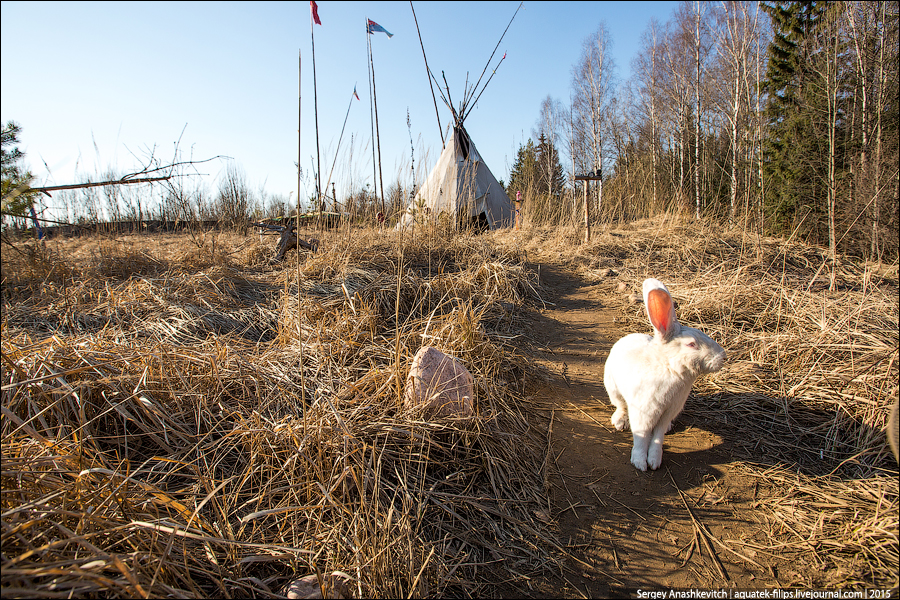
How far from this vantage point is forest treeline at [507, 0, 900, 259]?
527cm

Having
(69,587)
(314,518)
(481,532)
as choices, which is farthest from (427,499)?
(69,587)

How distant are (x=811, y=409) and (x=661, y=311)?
960 mm

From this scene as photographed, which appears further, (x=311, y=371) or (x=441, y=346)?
(x=441, y=346)

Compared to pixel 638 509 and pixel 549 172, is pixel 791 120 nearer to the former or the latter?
pixel 549 172

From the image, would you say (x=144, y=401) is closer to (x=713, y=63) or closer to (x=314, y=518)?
(x=314, y=518)

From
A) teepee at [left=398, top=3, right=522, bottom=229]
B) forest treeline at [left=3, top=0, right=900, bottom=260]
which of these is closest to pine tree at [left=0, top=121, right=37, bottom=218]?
forest treeline at [left=3, top=0, right=900, bottom=260]

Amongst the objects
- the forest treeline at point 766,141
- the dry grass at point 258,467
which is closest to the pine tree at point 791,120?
the forest treeline at point 766,141

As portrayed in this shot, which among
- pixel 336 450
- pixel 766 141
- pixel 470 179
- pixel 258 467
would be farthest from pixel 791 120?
pixel 258 467

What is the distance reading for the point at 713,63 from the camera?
10.8 metres

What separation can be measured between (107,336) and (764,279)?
4.40 meters

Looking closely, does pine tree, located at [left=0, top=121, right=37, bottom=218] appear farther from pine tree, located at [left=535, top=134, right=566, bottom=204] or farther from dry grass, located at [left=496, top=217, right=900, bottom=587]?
pine tree, located at [left=535, top=134, right=566, bottom=204]

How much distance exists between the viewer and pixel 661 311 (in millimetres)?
1416

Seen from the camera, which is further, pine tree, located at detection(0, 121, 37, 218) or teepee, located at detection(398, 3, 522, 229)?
teepee, located at detection(398, 3, 522, 229)

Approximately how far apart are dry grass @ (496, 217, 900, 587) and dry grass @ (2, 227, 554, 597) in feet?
2.64
